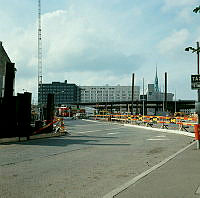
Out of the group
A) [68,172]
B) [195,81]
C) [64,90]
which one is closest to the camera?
[68,172]

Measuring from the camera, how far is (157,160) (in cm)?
898

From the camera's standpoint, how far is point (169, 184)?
5.69 m

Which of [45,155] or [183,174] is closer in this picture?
[183,174]

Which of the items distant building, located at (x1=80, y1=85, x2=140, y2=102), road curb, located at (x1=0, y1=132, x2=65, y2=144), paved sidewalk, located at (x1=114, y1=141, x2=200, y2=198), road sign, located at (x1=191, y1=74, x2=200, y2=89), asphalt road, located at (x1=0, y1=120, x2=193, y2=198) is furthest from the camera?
distant building, located at (x1=80, y1=85, x2=140, y2=102)

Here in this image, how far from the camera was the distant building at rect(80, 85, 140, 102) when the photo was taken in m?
181

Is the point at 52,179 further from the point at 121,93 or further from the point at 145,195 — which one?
the point at 121,93

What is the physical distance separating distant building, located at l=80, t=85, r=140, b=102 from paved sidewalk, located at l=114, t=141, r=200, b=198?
567 feet

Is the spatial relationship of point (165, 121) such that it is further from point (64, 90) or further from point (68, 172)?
point (64, 90)

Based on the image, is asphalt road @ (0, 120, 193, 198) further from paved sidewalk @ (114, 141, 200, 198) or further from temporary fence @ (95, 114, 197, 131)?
temporary fence @ (95, 114, 197, 131)

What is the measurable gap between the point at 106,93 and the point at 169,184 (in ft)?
591

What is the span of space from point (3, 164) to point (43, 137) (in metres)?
8.89

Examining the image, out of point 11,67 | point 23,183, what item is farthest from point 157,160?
point 11,67

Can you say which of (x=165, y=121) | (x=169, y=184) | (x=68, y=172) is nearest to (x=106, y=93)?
(x=165, y=121)

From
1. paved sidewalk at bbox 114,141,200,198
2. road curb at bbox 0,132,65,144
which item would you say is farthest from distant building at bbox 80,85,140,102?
paved sidewalk at bbox 114,141,200,198
